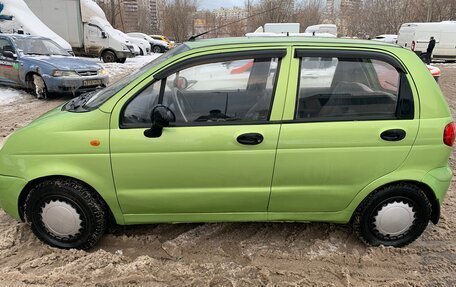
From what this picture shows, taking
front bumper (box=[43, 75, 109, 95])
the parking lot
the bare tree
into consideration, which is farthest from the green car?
the bare tree

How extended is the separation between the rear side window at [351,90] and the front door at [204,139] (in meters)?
0.22

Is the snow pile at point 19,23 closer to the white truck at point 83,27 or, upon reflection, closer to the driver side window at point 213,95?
the white truck at point 83,27

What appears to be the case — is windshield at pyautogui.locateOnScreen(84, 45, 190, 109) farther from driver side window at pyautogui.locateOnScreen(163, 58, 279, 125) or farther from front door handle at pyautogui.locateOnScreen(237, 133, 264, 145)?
front door handle at pyautogui.locateOnScreen(237, 133, 264, 145)

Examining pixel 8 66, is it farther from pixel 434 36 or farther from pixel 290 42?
pixel 434 36

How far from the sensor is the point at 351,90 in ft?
9.91

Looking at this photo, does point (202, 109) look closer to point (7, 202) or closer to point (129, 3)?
point (7, 202)

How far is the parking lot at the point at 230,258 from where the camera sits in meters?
2.86

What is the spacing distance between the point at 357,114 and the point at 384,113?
22 cm

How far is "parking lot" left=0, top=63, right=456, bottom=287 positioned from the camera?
112 inches

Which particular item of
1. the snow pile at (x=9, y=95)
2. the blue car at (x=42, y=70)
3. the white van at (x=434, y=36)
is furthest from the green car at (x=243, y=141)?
the white van at (x=434, y=36)

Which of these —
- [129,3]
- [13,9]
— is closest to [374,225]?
[13,9]

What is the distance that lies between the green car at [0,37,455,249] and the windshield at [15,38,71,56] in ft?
29.2

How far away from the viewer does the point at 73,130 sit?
9.55ft

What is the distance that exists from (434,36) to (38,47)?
941 inches
